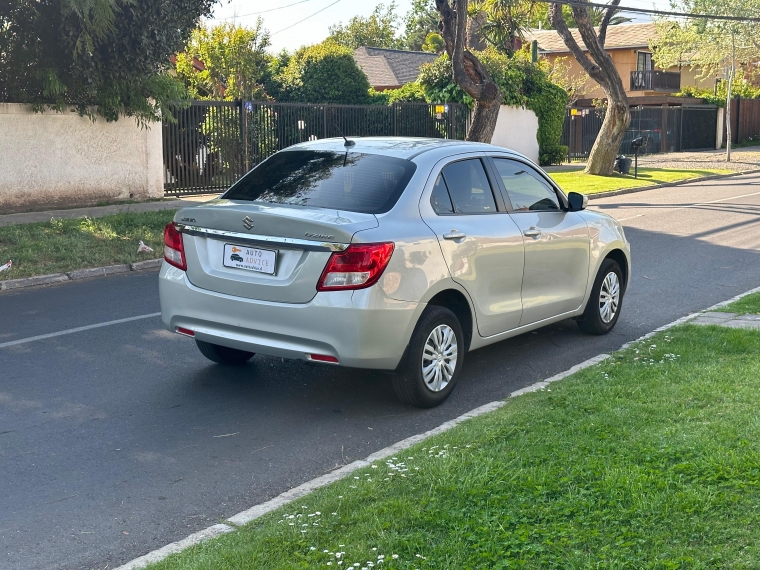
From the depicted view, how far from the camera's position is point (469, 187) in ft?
22.3

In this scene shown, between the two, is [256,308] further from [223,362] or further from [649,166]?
[649,166]

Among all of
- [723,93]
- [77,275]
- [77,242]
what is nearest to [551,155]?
[723,93]

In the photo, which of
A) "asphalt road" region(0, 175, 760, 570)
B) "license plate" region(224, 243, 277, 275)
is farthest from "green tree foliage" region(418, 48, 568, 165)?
"license plate" region(224, 243, 277, 275)

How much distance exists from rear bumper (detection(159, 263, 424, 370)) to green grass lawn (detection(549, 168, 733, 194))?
1803 cm

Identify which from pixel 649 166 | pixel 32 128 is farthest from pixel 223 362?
pixel 649 166

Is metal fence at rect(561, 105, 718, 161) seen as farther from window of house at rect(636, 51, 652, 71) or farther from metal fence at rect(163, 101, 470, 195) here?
window of house at rect(636, 51, 652, 71)

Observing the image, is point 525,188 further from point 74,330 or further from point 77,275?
point 77,275

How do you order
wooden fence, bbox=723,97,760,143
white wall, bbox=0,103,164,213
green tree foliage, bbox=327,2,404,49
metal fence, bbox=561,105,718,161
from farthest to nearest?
green tree foliage, bbox=327,2,404,49 → wooden fence, bbox=723,97,760,143 → metal fence, bbox=561,105,718,161 → white wall, bbox=0,103,164,213

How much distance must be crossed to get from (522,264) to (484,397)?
1082mm

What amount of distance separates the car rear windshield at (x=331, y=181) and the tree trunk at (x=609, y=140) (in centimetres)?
2269

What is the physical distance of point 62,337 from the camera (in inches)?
320

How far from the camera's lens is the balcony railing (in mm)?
56469

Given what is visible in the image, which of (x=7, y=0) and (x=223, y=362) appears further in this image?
(x=7, y=0)

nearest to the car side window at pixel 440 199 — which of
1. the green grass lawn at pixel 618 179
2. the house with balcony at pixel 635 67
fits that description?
the green grass lawn at pixel 618 179
